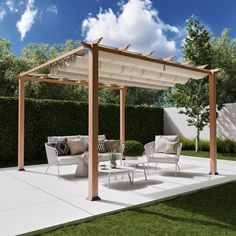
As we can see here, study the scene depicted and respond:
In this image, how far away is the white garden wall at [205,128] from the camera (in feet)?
43.4

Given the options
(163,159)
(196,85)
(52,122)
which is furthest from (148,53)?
(196,85)

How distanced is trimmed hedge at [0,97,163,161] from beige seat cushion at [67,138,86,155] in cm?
308

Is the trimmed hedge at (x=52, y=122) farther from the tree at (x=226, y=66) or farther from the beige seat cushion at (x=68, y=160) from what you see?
the tree at (x=226, y=66)

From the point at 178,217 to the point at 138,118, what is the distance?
1013 cm

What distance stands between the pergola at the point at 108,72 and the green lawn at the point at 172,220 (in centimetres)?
111

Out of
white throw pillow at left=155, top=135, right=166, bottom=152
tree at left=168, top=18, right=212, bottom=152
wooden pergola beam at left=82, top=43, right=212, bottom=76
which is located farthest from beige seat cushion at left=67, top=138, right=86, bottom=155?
tree at left=168, top=18, right=212, bottom=152

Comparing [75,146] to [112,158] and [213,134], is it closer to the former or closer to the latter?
[112,158]

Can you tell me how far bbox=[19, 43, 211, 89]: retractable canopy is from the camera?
5.99m

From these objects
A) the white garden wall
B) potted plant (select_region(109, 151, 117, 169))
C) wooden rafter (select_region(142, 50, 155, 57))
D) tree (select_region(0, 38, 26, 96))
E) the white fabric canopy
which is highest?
tree (select_region(0, 38, 26, 96))

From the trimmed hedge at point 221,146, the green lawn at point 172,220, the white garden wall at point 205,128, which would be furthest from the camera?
the white garden wall at point 205,128

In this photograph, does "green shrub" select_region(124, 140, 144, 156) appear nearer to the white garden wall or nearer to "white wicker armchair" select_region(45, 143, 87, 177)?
"white wicker armchair" select_region(45, 143, 87, 177)

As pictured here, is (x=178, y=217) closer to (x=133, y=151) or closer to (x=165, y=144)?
(x=165, y=144)

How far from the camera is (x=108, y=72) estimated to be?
7.81 meters

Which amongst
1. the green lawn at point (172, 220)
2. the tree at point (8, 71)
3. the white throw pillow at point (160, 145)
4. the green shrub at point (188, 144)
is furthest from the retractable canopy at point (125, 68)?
the tree at point (8, 71)
